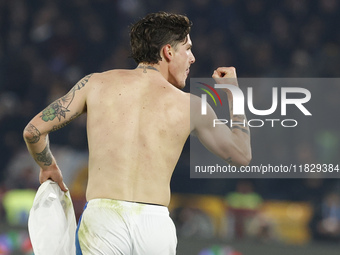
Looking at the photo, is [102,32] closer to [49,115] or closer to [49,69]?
[49,69]

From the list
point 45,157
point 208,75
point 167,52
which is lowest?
point 45,157

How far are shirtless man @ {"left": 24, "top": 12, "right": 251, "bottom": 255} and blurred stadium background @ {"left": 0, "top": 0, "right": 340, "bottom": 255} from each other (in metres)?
3.34

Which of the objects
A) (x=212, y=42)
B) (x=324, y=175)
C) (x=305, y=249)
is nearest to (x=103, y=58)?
(x=212, y=42)

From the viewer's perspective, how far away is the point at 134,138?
3.08 metres

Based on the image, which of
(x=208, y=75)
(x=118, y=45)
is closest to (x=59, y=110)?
Result: (x=208, y=75)

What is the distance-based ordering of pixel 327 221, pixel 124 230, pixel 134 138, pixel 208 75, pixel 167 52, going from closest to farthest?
1. pixel 124 230
2. pixel 134 138
3. pixel 167 52
4. pixel 327 221
5. pixel 208 75

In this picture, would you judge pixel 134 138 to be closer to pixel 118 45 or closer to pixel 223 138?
pixel 223 138

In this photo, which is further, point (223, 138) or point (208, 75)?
point (208, 75)

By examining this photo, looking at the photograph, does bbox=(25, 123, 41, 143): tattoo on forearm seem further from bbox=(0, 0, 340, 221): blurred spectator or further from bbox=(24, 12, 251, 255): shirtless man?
bbox=(0, 0, 340, 221): blurred spectator

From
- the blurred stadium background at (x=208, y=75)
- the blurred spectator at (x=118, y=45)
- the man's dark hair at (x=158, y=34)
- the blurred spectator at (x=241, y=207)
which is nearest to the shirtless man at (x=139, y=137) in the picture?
the man's dark hair at (x=158, y=34)

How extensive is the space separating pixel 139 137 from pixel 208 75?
6361 mm

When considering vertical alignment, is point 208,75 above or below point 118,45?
below

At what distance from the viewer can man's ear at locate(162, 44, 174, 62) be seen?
11.1ft

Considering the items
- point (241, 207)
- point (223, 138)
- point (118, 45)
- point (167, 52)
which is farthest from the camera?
point (118, 45)
